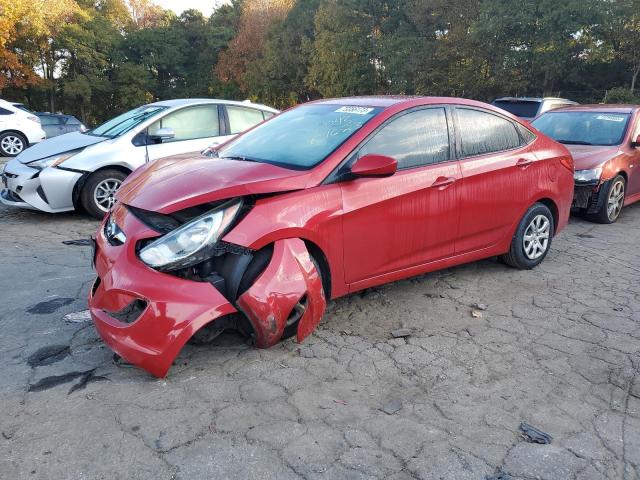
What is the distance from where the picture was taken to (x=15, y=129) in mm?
13648

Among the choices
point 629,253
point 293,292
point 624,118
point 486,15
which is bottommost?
point 629,253

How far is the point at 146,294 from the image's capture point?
2.90 meters

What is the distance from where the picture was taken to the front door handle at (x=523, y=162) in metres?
4.66

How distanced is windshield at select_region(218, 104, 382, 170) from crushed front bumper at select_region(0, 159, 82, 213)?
3.17 m

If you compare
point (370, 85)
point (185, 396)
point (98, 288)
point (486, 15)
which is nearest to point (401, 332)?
point (185, 396)

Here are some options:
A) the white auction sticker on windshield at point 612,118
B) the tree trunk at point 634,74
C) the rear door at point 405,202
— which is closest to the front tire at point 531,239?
the rear door at point 405,202

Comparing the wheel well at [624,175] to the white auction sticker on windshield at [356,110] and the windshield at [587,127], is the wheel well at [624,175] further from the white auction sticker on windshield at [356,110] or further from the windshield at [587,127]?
the white auction sticker on windshield at [356,110]

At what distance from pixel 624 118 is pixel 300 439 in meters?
7.33

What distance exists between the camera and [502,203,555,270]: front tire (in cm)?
487

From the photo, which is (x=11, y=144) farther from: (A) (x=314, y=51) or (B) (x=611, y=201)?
(A) (x=314, y=51)

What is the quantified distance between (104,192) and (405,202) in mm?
4459

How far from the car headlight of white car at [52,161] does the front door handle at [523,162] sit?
5162 millimetres

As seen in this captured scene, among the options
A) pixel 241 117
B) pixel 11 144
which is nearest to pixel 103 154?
pixel 241 117

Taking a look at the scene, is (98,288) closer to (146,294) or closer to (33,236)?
(146,294)
